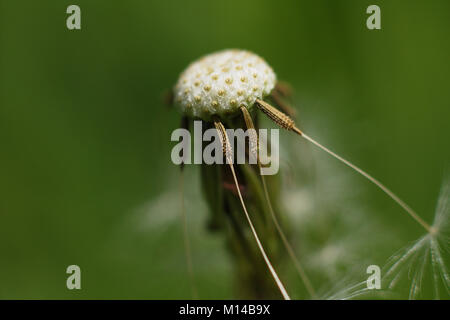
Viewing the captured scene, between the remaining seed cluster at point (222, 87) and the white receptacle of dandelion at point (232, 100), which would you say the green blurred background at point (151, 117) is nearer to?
the white receptacle of dandelion at point (232, 100)

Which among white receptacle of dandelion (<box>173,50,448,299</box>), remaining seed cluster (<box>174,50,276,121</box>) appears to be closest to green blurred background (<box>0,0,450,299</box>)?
white receptacle of dandelion (<box>173,50,448,299</box>)

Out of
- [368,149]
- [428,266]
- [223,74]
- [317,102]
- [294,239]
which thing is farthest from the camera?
[317,102]

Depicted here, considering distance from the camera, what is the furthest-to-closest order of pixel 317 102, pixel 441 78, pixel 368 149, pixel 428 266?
pixel 317 102
pixel 368 149
pixel 441 78
pixel 428 266

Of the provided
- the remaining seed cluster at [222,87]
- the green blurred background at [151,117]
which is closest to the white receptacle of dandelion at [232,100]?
the remaining seed cluster at [222,87]

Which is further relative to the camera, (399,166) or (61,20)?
(61,20)

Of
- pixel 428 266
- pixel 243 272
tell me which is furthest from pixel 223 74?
pixel 428 266

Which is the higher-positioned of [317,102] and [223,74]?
[317,102]
